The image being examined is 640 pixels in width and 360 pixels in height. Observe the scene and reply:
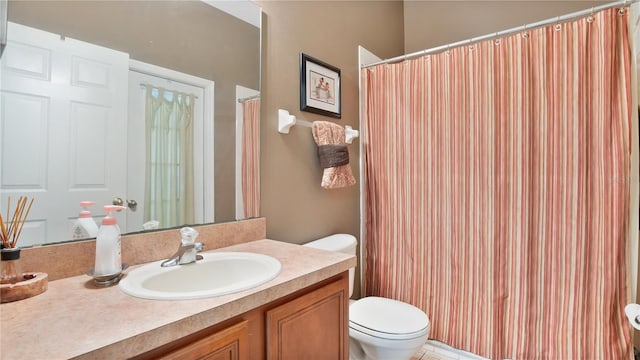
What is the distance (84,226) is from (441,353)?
77.7 inches

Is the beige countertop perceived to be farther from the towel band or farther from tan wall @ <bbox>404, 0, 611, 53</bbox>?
tan wall @ <bbox>404, 0, 611, 53</bbox>

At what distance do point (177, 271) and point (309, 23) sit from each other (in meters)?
1.47

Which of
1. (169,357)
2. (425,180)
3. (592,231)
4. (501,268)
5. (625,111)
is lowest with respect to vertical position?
(501,268)

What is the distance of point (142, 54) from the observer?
3.51 ft

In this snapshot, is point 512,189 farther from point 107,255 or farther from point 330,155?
point 107,255

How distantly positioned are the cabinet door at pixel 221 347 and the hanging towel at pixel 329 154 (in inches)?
41.1

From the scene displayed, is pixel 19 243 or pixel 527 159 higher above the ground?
pixel 527 159

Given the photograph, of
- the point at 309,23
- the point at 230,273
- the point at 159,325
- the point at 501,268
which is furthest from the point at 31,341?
the point at 501,268

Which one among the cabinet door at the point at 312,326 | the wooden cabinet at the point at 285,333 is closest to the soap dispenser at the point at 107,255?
the wooden cabinet at the point at 285,333

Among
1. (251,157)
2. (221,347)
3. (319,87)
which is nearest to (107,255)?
(221,347)

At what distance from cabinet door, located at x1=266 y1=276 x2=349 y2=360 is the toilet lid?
0.37m

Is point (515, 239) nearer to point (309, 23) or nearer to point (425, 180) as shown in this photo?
point (425, 180)

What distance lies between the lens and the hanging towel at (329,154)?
1694 mm

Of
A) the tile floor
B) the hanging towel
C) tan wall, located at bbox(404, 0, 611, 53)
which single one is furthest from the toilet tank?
tan wall, located at bbox(404, 0, 611, 53)
